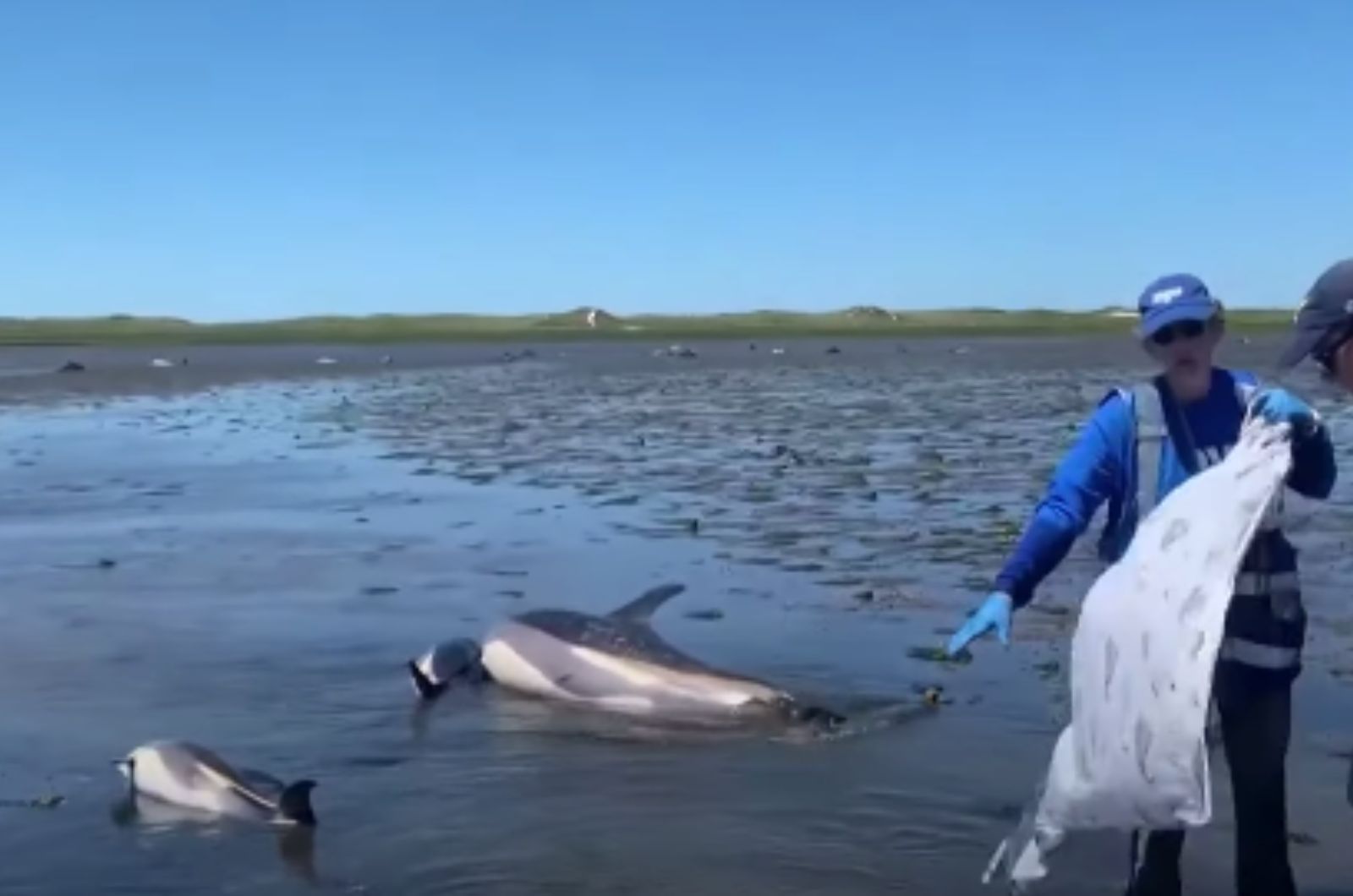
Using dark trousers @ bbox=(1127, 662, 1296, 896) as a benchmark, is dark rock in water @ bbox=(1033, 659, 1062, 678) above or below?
below

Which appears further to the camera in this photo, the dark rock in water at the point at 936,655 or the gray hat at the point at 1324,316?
the dark rock in water at the point at 936,655

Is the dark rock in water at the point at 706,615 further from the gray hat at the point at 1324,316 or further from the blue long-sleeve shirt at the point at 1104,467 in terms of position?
the gray hat at the point at 1324,316

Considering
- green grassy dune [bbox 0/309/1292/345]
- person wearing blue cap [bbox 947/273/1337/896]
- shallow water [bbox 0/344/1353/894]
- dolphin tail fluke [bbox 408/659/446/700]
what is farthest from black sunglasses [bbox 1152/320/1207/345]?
green grassy dune [bbox 0/309/1292/345]

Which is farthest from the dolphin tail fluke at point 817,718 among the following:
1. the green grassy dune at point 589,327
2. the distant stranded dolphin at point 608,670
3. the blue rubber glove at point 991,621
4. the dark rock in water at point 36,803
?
the green grassy dune at point 589,327

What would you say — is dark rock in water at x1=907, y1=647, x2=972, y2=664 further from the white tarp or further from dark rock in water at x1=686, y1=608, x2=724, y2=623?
the white tarp

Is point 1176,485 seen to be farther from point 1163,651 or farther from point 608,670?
point 608,670

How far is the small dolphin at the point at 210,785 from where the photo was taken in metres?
7.67

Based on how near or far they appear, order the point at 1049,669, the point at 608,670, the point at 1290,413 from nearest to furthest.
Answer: the point at 1290,413 < the point at 608,670 < the point at 1049,669

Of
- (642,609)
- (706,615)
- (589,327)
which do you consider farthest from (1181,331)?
(589,327)

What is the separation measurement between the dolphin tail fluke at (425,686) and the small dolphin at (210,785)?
192cm

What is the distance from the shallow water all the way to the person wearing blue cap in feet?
1.06

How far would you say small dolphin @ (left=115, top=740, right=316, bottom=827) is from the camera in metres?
7.67

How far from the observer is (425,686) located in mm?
10203

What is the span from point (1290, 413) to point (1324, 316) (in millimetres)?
337
